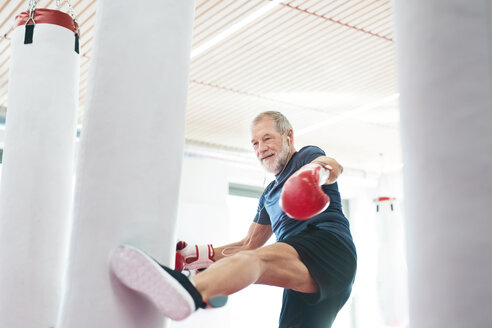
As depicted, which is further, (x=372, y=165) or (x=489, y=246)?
(x=372, y=165)

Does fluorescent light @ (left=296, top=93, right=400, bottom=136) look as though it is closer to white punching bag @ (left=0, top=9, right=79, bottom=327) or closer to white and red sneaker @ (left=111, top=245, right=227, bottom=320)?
white punching bag @ (left=0, top=9, right=79, bottom=327)

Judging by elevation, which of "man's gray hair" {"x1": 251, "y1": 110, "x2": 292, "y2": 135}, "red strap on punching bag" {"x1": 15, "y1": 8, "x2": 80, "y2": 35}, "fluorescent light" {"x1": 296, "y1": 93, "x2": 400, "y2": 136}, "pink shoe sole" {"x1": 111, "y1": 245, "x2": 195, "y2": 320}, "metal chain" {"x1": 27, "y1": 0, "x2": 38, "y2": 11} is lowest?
"pink shoe sole" {"x1": 111, "y1": 245, "x2": 195, "y2": 320}

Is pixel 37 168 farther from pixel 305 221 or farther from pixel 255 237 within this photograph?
pixel 305 221

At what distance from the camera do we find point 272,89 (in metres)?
5.38

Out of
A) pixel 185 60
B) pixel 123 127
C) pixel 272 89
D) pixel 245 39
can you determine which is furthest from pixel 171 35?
pixel 272 89

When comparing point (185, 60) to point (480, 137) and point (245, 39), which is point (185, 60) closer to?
point (480, 137)

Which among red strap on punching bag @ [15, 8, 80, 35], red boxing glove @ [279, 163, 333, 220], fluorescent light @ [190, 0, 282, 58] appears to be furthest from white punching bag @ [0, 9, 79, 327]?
fluorescent light @ [190, 0, 282, 58]

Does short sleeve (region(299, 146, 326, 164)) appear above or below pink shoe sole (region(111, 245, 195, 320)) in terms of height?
above

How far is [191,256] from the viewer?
8.09 feet

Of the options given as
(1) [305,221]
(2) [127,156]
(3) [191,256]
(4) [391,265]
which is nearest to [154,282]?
(2) [127,156]

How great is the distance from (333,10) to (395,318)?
3.96 metres

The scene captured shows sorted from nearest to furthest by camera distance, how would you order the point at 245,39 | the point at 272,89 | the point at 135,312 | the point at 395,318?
1. the point at 135,312
2. the point at 245,39
3. the point at 272,89
4. the point at 395,318

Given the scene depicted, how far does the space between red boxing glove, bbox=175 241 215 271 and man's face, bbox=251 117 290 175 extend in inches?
20.0

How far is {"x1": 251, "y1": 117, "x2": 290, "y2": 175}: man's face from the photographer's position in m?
2.51
